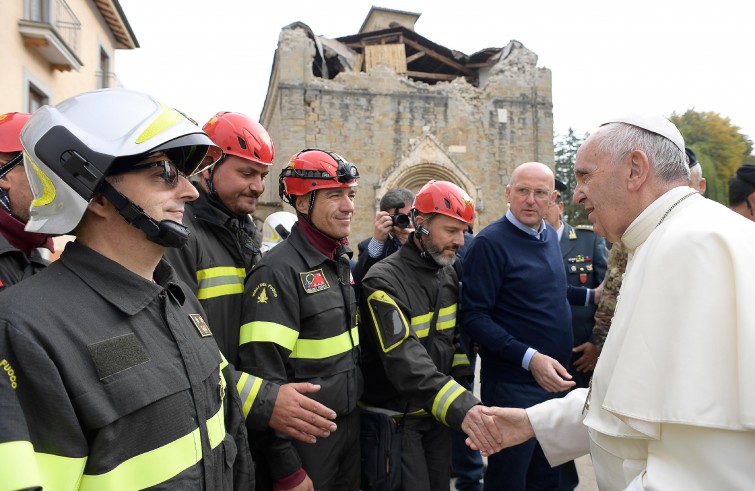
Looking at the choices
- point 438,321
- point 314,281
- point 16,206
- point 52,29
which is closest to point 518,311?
point 438,321

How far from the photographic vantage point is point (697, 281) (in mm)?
1773

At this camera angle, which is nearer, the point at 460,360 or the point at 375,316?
the point at 375,316

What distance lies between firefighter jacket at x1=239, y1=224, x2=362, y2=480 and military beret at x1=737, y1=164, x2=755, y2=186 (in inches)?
142

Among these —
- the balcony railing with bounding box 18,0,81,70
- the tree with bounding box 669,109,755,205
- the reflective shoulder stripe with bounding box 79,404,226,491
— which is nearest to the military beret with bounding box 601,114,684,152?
the reflective shoulder stripe with bounding box 79,404,226,491

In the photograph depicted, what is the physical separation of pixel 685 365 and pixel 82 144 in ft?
6.67

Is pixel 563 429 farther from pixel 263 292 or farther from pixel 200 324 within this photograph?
pixel 200 324

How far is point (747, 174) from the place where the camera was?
4438mm

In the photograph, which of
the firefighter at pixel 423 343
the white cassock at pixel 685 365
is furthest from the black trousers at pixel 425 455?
the white cassock at pixel 685 365

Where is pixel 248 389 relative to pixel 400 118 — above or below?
below

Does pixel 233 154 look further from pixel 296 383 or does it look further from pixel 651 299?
pixel 651 299

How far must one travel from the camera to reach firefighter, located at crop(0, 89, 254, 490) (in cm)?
130

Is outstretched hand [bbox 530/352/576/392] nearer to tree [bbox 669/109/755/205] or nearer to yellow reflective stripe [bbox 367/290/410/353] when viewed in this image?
yellow reflective stripe [bbox 367/290/410/353]

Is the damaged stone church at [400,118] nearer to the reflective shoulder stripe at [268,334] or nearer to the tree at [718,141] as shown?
the reflective shoulder stripe at [268,334]

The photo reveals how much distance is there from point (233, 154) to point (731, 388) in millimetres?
2796
